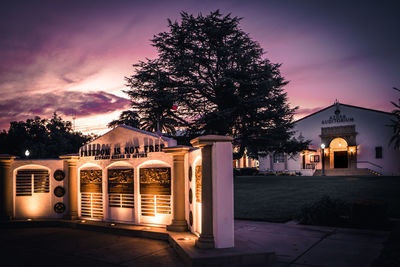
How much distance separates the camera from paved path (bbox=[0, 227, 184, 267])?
22.7 feet

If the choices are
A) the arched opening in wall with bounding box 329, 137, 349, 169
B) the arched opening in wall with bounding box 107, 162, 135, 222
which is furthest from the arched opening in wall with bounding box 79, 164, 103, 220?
the arched opening in wall with bounding box 329, 137, 349, 169

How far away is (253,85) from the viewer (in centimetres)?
2108

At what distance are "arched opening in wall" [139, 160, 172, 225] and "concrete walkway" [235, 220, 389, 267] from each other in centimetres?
234

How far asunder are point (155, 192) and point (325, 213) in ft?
18.4

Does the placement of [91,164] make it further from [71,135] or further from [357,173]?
[357,173]

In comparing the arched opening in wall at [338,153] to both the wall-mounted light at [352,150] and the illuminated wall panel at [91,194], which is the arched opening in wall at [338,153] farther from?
the illuminated wall panel at [91,194]

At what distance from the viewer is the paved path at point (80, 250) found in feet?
22.7

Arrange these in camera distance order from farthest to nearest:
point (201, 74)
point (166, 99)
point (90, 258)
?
point (201, 74)
point (166, 99)
point (90, 258)

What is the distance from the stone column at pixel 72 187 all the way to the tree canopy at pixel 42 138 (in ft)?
75.2

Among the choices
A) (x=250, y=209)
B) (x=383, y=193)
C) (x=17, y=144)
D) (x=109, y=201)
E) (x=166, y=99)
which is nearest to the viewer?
(x=109, y=201)

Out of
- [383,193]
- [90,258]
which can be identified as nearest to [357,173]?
[383,193]

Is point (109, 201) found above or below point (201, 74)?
below

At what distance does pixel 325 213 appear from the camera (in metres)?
10.2

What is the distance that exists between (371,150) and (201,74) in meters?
25.0
